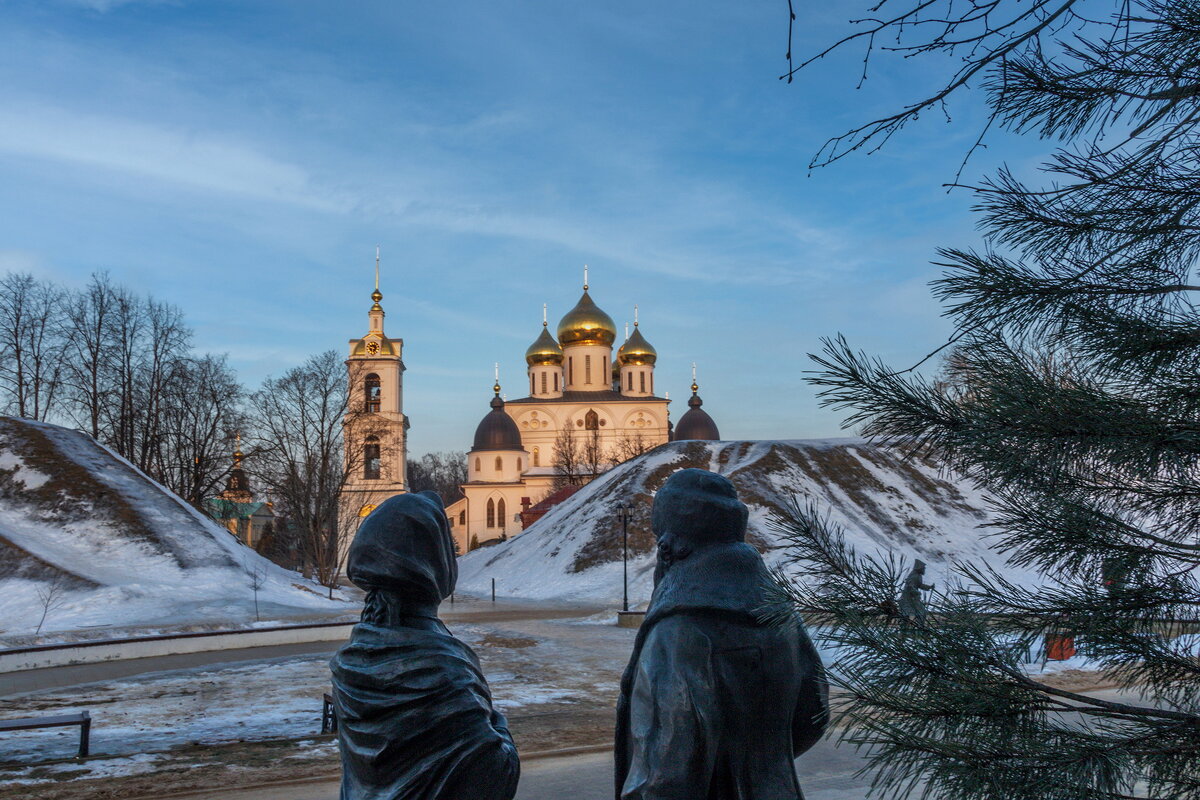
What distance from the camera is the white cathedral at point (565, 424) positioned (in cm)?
7588

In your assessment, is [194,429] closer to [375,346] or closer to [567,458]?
[375,346]

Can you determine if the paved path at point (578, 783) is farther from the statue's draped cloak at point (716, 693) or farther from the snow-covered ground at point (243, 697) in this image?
the statue's draped cloak at point (716, 693)

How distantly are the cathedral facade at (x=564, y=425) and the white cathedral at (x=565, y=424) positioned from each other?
0.09 m

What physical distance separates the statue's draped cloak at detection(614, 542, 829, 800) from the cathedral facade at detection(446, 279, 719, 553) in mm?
69285

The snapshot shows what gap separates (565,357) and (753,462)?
4295 cm

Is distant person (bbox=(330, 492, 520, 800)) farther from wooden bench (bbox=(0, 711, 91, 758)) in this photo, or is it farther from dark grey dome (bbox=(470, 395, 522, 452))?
dark grey dome (bbox=(470, 395, 522, 452))

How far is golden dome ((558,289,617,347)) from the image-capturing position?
85812 mm

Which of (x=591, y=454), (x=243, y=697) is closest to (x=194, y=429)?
(x=243, y=697)

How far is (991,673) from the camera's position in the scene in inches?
111

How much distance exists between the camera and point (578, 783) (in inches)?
332

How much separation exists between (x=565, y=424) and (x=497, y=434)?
289 inches

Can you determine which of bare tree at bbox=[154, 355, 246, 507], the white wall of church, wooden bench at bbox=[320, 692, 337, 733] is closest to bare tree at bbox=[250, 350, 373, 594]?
bare tree at bbox=[154, 355, 246, 507]

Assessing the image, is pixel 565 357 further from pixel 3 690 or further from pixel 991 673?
pixel 991 673

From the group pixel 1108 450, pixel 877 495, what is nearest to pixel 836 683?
pixel 1108 450
